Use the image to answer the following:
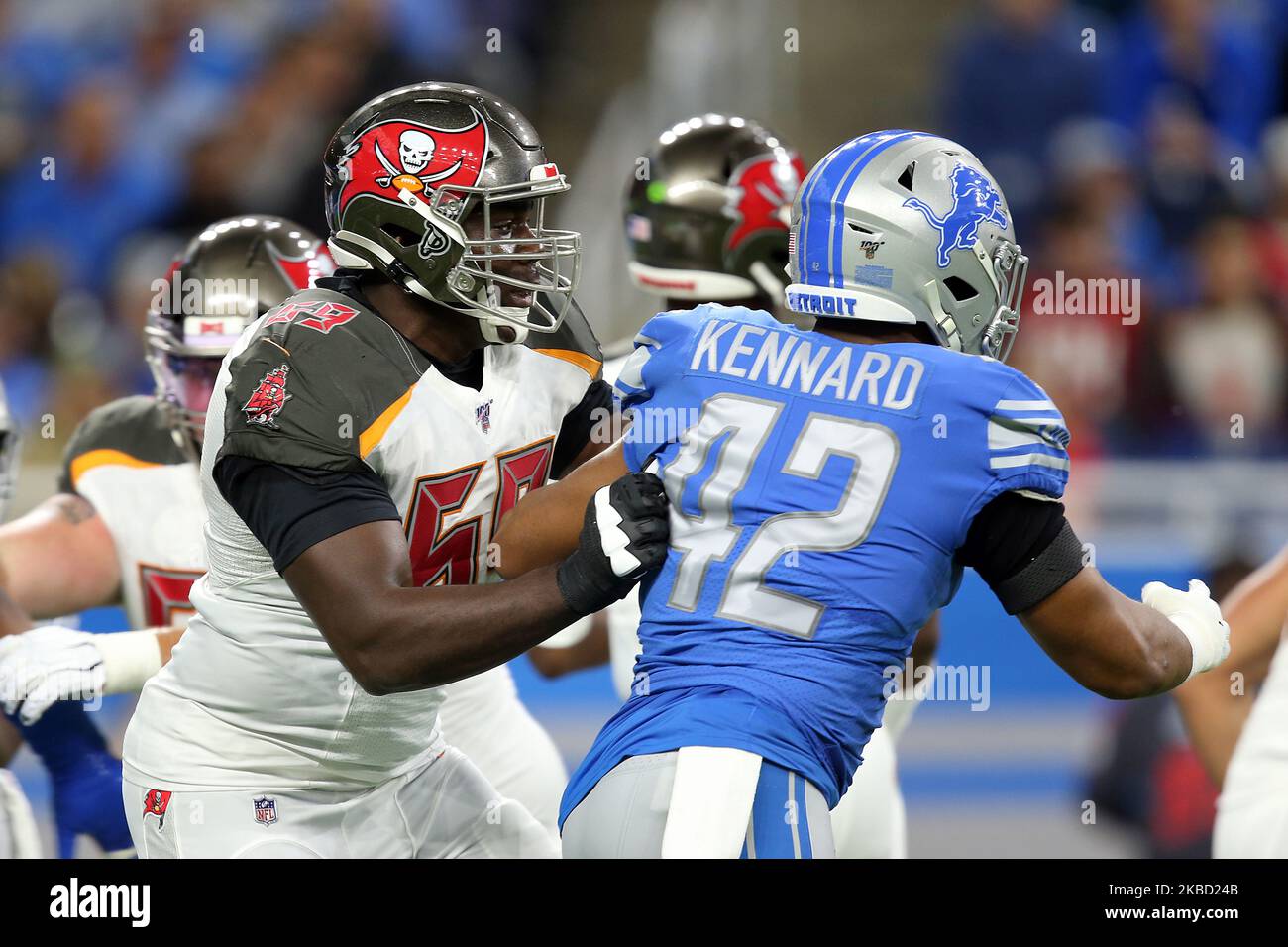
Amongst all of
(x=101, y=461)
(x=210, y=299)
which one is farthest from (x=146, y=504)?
(x=210, y=299)

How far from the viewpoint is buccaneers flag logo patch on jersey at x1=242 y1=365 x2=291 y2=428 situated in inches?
101

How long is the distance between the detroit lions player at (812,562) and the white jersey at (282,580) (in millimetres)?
412

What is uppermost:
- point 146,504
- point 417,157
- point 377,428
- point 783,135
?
point 783,135

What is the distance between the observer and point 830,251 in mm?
2645

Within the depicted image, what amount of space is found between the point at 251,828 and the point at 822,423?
1226 mm

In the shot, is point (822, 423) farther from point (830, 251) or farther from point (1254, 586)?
point (1254, 586)

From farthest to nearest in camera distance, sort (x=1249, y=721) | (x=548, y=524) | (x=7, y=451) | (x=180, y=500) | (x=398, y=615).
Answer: (x=180, y=500) → (x=7, y=451) → (x=1249, y=721) → (x=548, y=524) → (x=398, y=615)

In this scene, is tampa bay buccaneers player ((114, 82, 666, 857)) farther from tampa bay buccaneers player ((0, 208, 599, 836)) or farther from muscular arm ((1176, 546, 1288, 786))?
muscular arm ((1176, 546, 1288, 786))

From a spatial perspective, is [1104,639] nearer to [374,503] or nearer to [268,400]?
[374,503]

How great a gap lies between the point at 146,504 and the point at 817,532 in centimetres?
224

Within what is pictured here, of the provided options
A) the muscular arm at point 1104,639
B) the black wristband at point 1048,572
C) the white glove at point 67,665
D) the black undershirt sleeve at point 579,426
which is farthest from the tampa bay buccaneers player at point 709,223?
the black wristband at point 1048,572

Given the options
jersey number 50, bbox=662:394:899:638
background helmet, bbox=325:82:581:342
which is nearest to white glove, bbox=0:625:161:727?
background helmet, bbox=325:82:581:342

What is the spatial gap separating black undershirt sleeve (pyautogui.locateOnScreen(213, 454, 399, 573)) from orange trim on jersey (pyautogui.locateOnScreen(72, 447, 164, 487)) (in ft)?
5.30

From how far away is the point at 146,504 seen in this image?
4.05 metres
